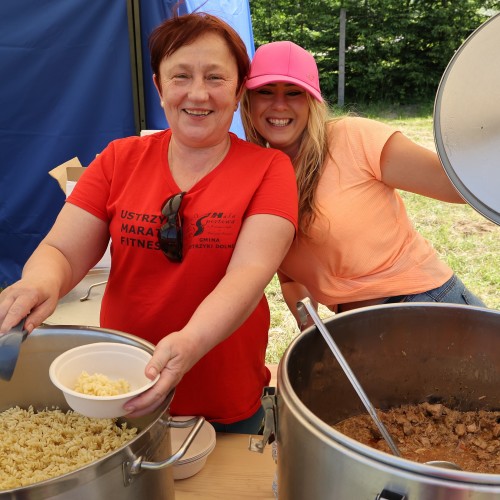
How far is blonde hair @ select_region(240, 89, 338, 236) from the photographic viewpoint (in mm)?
1480

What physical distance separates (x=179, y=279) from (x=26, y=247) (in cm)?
253

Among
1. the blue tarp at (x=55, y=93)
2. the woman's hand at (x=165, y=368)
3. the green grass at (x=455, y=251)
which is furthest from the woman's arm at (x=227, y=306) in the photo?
the blue tarp at (x=55, y=93)

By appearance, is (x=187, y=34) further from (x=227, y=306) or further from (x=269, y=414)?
(x=269, y=414)

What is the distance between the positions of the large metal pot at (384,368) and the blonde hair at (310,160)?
45cm

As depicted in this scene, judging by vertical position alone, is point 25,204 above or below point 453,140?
below

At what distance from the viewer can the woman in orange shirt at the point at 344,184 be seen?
4.84 feet

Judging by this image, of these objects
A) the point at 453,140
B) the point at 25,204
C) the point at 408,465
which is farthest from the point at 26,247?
the point at 408,465

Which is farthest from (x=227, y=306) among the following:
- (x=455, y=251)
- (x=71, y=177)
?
(x=455, y=251)

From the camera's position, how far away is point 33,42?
3152 mm

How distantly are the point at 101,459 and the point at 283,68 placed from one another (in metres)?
1.00

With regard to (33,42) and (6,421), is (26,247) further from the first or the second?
(6,421)

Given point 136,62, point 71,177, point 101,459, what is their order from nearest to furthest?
point 101,459, point 71,177, point 136,62

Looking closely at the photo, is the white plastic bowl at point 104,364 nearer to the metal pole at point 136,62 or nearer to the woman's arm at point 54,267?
the woman's arm at point 54,267

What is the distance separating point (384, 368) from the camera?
115cm
